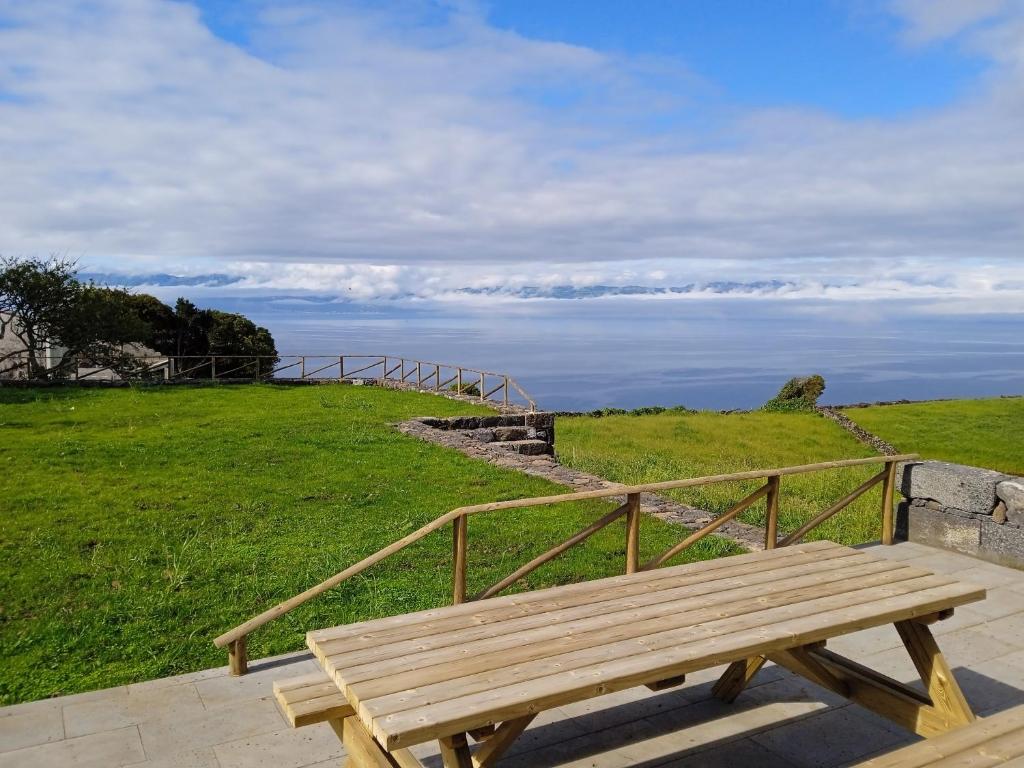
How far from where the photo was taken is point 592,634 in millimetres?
3354

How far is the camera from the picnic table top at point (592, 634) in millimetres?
2805

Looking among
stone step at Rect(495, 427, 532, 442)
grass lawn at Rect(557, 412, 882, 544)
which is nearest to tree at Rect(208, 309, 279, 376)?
grass lawn at Rect(557, 412, 882, 544)

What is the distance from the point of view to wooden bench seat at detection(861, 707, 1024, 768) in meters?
3.24

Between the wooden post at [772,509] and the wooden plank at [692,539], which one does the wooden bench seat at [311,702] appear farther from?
the wooden post at [772,509]

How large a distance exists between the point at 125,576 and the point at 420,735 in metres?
6.02

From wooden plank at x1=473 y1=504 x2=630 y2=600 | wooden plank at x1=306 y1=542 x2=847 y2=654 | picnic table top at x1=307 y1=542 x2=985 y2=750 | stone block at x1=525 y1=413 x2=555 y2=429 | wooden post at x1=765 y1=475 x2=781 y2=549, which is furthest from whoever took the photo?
stone block at x1=525 y1=413 x2=555 y2=429

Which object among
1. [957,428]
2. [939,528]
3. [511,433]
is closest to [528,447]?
[511,433]

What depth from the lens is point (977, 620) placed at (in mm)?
5867

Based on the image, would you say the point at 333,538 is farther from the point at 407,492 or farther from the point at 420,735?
the point at 420,735

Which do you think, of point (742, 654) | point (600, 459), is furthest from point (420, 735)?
point (600, 459)

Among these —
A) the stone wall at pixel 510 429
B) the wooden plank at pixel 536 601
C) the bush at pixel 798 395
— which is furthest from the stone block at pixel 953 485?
the bush at pixel 798 395

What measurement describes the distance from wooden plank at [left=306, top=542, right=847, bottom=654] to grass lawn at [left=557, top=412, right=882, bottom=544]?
5287 millimetres

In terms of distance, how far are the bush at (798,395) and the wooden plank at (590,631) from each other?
32.0 metres

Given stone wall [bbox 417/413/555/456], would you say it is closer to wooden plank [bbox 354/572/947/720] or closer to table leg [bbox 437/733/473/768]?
wooden plank [bbox 354/572/947/720]
